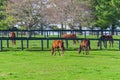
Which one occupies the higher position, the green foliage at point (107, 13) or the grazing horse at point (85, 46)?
the green foliage at point (107, 13)

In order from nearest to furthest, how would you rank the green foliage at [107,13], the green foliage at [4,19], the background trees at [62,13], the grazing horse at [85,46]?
1. the grazing horse at [85,46]
2. the green foliage at [107,13]
3. the background trees at [62,13]
4. the green foliage at [4,19]

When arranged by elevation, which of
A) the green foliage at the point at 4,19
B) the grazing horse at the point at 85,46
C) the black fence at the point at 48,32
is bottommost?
the grazing horse at the point at 85,46

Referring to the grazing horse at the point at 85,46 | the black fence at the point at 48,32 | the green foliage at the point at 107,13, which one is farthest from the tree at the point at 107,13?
the grazing horse at the point at 85,46

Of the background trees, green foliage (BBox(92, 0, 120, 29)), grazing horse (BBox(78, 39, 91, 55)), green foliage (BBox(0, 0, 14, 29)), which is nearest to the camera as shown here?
grazing horse (BBox(78, 39, 91, 55))

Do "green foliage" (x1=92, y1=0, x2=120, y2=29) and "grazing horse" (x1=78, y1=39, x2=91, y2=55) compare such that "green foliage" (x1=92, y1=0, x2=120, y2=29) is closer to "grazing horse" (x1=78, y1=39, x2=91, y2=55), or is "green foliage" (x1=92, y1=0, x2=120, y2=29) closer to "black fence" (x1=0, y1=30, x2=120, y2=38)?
"black fence" (x1=0, y1=30, x2=120, y2=38)

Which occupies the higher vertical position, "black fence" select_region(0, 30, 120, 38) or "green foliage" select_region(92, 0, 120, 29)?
"green foliage" select_region(92, 0, 120, 29)

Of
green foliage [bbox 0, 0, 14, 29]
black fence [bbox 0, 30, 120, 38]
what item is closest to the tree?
black fence [bbox 0, 30, 120, 38]

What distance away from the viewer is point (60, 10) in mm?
62281

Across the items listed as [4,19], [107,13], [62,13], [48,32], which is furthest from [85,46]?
[4,19]

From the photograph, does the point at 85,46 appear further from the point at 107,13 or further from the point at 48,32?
the point at 107,13

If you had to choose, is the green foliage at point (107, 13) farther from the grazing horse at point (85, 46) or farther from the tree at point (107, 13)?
the grazing horse at point (85, 46)

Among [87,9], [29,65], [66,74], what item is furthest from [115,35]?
[66,74]

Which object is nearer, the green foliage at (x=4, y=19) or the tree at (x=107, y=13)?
the tree at (x=107, y=13)

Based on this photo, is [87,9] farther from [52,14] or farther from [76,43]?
[76,43]
